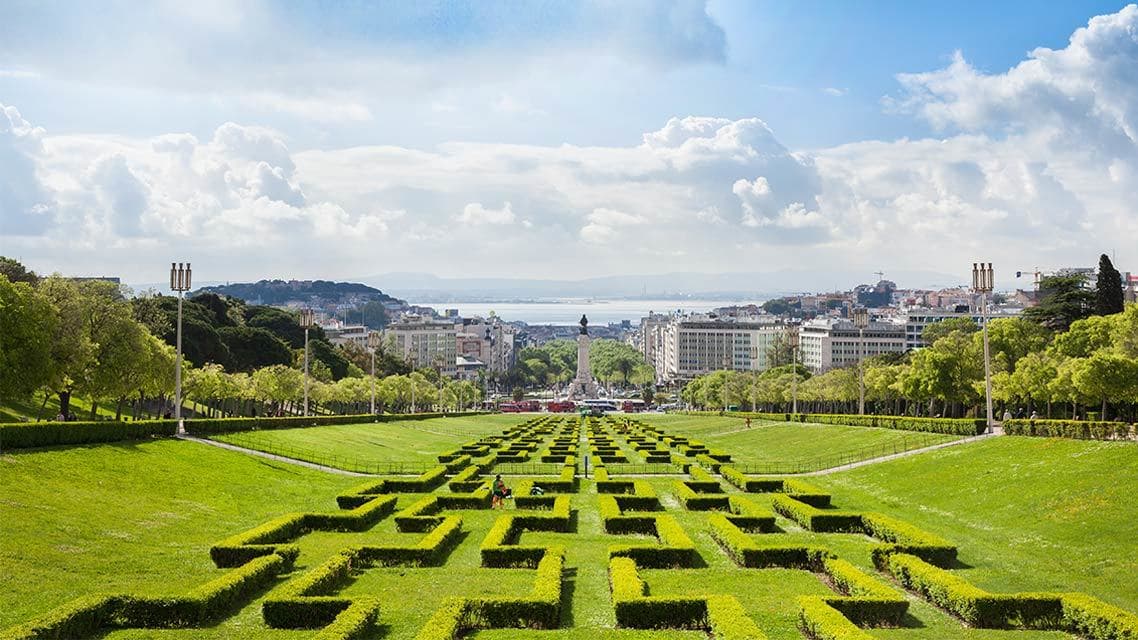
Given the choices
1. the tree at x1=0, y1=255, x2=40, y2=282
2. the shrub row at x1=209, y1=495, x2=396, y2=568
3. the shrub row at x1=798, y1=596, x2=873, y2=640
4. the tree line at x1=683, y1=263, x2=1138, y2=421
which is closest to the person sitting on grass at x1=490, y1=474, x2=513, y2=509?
the shrub row at x1=209, y1=495, x2=396, y2=568

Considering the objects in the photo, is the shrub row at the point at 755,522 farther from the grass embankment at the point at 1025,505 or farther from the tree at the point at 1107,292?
the tree at the point at 1107,292

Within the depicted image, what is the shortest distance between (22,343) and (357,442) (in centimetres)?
2246

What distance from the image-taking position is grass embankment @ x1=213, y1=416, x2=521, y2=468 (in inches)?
2080

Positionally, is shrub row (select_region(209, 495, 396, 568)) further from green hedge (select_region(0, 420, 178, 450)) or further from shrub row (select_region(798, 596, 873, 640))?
shrub row (select_region(798, 596, 873, 640))

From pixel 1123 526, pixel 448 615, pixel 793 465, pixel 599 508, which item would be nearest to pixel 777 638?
pixel 448 615

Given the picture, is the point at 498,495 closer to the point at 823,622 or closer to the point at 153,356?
the point at 823,622

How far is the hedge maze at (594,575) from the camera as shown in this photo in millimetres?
20328

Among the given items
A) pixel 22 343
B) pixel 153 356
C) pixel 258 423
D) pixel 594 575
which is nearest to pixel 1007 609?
pixel 594 575

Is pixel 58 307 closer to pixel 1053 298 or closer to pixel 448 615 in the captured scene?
pixel 448 615

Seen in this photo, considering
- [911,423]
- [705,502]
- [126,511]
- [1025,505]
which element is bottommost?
[705,502]

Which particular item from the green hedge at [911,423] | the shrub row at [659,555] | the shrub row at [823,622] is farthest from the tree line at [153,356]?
the green hedge at [911,423]

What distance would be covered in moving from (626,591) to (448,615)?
4.26 m

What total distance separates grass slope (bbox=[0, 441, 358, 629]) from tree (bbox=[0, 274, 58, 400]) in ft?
29.5

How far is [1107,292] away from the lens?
94938 millimetres
